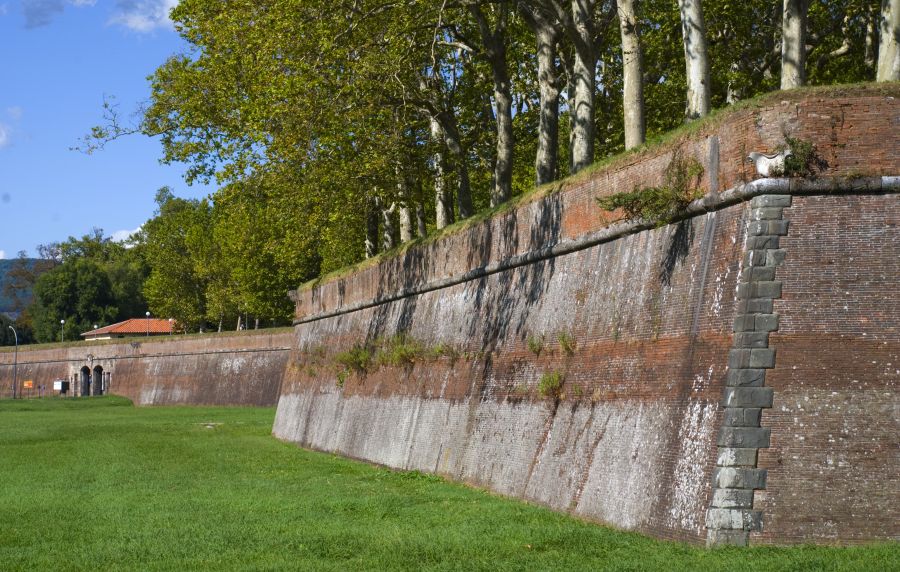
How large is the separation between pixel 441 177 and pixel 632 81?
9.85m

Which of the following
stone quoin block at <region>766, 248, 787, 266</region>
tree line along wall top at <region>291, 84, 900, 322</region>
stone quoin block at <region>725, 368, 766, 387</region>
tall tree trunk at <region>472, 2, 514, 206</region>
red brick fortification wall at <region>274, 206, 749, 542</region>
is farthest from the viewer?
tall tree trunk at <region>472, 2, 514, 206</region>

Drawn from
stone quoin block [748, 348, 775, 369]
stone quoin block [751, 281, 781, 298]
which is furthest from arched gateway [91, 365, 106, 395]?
stone quoin block [748, 348, 775, 369]

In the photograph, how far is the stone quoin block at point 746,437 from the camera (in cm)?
1205

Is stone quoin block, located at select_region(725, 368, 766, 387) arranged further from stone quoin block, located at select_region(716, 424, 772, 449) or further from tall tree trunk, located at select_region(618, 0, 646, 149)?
tall tree trunk, located at select_region(618, 0, 646, 149)

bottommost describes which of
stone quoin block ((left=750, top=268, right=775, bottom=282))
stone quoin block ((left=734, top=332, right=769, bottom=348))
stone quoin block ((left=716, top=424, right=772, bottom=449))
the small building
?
stone quoin block ((left=716, top=424, right=772, bottom=449))

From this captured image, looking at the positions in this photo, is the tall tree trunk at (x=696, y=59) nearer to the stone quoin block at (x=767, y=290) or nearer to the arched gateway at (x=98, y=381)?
the stone quoin block at (x=767, y=290)

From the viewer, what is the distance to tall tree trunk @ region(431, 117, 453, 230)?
100 ft

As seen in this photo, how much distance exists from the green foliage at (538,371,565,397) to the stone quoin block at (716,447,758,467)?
4.72 metres

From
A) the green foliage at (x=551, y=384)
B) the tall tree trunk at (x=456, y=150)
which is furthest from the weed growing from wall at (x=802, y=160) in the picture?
the tall tree trunk at (x=456, y=150)

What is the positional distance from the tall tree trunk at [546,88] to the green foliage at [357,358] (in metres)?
5.81

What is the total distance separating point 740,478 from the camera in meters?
11.9

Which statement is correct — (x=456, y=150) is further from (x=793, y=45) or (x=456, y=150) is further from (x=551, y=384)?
(x=551, y=384)

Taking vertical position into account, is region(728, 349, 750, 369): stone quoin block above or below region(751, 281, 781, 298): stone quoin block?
below

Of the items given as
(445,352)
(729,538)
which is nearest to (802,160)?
(729,538)
